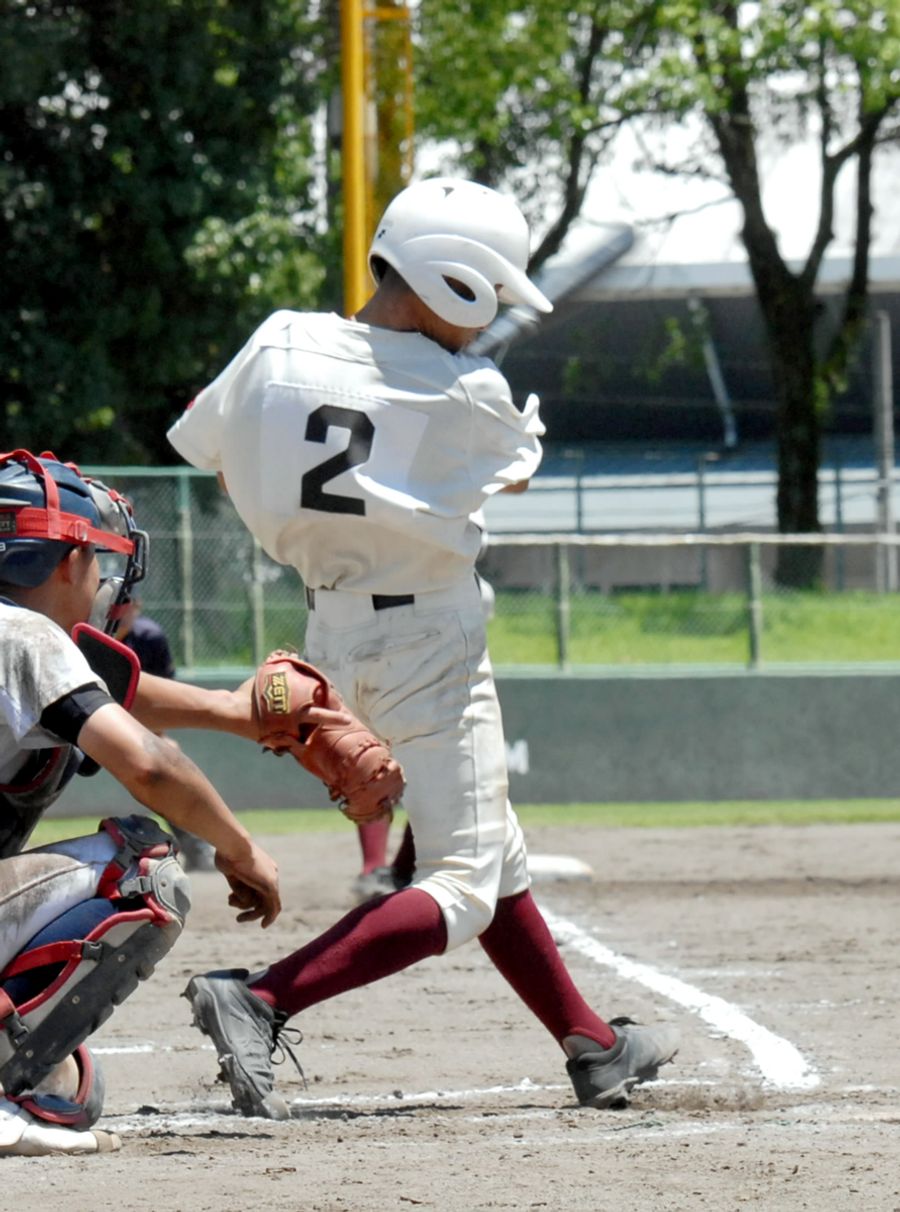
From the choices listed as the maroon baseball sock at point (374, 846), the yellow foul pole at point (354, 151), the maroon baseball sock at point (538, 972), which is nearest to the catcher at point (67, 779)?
the maroon baseball sock at point (538, 972)

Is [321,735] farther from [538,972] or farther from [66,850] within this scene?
[538,972]

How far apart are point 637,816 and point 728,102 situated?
12.0m

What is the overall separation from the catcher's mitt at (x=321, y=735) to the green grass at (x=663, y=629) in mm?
11677

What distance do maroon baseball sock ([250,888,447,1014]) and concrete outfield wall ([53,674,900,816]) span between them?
10.5 meters

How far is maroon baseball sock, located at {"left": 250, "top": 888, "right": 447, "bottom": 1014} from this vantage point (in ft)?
13.5

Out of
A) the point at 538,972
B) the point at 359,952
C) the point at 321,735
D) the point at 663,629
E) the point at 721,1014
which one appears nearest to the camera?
the point at 321,735

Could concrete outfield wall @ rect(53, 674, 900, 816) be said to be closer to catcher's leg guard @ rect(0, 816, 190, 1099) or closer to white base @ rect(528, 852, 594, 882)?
white base @ rect(528, 852, 594, 882)

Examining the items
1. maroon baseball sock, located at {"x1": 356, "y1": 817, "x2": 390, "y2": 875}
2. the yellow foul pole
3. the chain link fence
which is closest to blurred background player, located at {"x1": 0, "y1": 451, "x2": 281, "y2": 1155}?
maroon baseball sock, located at {"x1": 356, "y1": 817, "x2": 390, "y2": 875}

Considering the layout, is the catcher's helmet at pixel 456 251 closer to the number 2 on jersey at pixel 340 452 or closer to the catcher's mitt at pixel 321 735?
the number 2 on jersey at pixel 340 452

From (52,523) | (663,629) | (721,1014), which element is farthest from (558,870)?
(663,629)

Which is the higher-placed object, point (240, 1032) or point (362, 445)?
point (362, 445)

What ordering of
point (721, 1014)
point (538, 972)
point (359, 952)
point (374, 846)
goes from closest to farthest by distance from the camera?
point (359, 952), point (538, 972), point (721, 1014), point (374, 846)

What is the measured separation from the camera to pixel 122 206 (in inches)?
759

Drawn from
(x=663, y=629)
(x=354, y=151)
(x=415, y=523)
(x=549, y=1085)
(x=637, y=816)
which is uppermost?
(x=354, y=151)
